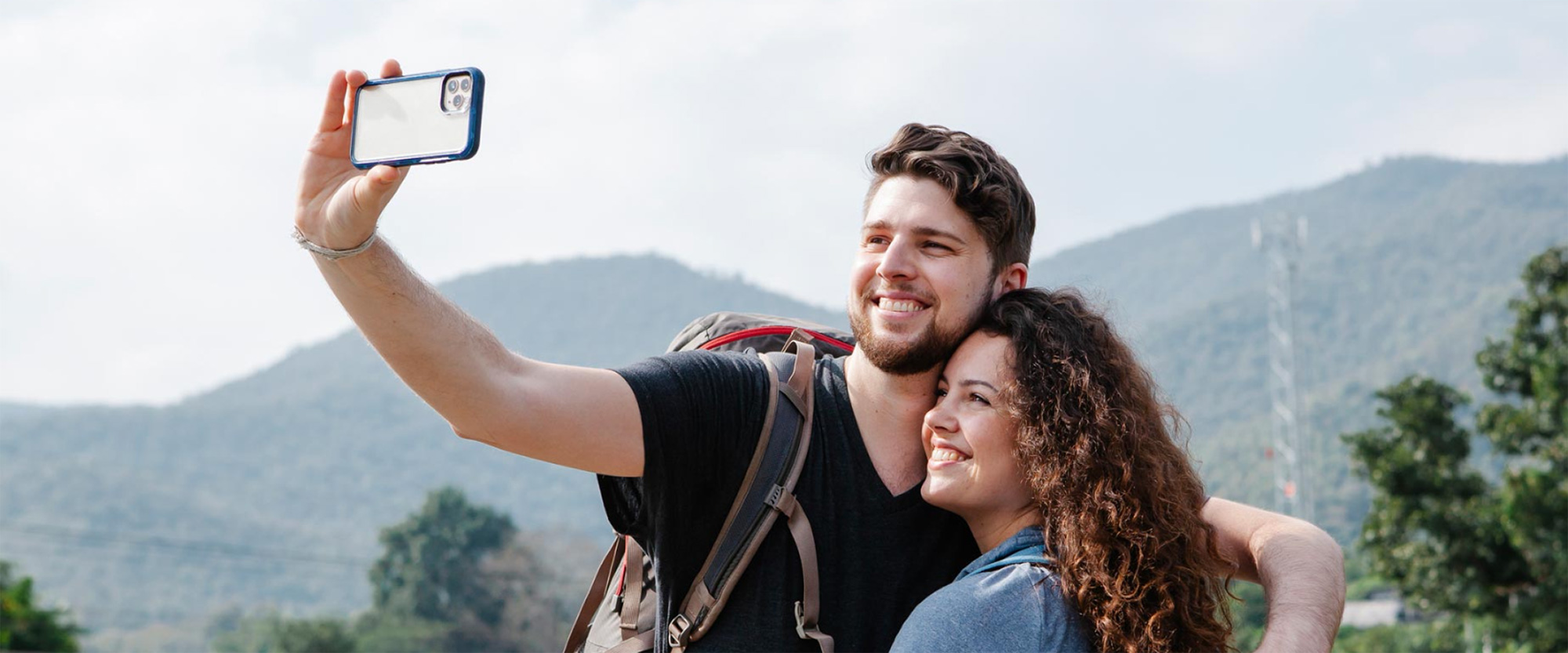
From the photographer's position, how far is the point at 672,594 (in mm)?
2566

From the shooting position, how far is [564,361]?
122m

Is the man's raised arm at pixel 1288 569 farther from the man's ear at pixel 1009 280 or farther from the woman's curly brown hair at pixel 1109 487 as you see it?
the man's ear at pixel 1009 280

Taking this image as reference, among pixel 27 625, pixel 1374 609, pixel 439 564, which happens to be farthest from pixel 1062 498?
pixel 1374 609

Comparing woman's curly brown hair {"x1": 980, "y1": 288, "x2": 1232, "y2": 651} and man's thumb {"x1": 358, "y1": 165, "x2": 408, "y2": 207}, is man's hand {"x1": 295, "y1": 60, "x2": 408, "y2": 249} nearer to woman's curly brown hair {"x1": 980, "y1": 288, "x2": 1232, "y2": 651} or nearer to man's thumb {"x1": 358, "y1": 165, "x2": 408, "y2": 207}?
man's thumb {"x1": 358, "y1": 165, "x2": 408, "y2": 207}

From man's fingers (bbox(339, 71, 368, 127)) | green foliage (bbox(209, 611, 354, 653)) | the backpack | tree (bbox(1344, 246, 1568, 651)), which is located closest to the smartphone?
man's fingers (bbox(339, 71, 368, 127))

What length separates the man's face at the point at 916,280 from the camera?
2.69 m

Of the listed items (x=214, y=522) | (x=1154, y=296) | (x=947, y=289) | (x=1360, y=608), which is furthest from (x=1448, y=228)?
(x=947, y=289)

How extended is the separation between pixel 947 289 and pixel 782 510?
0.53 meters

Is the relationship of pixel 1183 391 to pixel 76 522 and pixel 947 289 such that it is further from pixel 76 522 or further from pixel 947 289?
pixel 947 289

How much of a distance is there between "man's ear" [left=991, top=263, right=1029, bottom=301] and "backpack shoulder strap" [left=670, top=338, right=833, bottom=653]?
532mm

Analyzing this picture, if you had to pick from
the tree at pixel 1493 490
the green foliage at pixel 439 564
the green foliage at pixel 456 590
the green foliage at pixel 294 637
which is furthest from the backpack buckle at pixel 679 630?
the green foliage at pixel 439 564

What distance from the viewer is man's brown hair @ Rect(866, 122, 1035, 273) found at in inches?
108

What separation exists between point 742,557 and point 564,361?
4756 inches

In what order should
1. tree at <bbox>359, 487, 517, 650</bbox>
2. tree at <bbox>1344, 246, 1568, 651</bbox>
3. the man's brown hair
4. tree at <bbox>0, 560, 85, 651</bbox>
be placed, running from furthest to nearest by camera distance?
tree at <bbox>359, 487, 517, 650</bbox> < tree at <bbox>1344, 246, 1568, 651</bbox> < tree at <bbox>0, 560, 85, 651</bbox> < the man's brown hair
